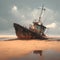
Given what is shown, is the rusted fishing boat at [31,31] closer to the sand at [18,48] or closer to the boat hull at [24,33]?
the boat hull at [24,33]

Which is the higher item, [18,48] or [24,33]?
[24,33]

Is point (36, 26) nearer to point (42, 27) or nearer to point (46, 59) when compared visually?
point (42, 27)

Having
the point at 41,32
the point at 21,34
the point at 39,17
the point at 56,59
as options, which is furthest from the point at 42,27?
the point at 56,59

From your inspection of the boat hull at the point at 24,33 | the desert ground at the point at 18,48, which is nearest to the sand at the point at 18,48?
the desert ground at the point at 18,48

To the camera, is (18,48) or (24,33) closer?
(18,48)

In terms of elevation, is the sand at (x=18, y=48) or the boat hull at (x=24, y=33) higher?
the boat hull at (x=24, y=33)

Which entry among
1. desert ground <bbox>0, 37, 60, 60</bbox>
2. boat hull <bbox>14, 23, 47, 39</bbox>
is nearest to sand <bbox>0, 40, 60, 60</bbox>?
desert ground <bbox>0, 37, 60, 60</bbox>

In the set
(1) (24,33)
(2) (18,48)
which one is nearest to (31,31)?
(1) (24,33)

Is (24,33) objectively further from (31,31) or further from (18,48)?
(18,48)

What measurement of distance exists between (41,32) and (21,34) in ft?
24.9

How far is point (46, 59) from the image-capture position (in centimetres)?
1050

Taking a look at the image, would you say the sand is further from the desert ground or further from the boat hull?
the boat hull

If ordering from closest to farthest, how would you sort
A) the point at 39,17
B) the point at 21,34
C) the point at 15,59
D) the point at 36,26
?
the point at 15,59 → the point at 21,34 → the point at 36,26 → the point at 39,17

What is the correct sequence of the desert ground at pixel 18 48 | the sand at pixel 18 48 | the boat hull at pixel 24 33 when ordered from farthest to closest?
the boat hull at pixel 24 33
the sand at pixel 18 48
the desert ground at pixel 18 48
